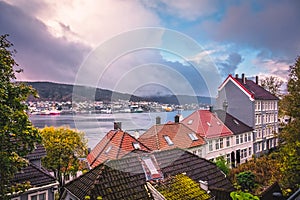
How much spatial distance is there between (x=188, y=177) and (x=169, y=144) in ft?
21.3

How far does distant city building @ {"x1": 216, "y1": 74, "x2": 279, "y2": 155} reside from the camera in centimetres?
2277

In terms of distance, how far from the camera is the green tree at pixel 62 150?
14461mm

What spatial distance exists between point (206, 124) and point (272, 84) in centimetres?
1403

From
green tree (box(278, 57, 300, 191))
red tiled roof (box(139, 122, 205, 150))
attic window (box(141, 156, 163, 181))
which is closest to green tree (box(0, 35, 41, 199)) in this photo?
attic window (box(141, 156, 163, 181))

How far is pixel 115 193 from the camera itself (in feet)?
22.3

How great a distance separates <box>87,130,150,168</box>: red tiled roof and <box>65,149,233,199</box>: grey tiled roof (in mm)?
3075

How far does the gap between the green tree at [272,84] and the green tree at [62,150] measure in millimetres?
22116

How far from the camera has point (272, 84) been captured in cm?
2850

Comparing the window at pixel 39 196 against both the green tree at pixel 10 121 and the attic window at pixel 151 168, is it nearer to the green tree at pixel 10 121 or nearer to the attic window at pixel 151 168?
the green tree at pixel 10 121

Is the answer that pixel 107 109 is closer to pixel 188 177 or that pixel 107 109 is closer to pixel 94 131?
pixel 94 131

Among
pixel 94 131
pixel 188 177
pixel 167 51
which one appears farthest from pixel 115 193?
pixel 167 51

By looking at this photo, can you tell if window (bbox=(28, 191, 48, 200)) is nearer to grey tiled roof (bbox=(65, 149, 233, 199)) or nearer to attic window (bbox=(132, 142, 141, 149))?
grey tiled roof (bbox=(65, 149, 233, 199))

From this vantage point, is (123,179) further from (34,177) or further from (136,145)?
(136,145)

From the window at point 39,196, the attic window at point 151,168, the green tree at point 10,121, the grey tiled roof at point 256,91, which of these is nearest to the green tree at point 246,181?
the attic window at point 151,168
